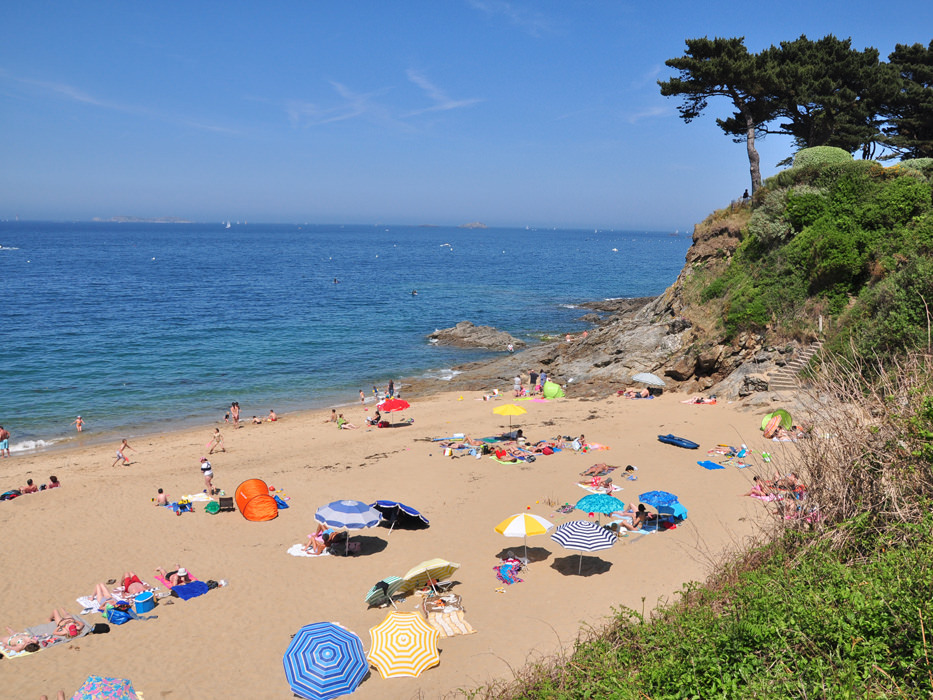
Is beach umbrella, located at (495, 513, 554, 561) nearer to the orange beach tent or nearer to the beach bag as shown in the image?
the orange beach tent

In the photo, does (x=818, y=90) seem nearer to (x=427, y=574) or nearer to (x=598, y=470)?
(x=598, y=470)

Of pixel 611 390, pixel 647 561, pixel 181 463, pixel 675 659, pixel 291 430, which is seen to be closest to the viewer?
pixel 675 659

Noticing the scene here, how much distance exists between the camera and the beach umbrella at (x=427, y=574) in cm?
1258

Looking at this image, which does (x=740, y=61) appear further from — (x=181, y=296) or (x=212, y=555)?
(x=181, y=296)

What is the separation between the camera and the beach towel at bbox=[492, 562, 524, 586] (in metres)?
13.4

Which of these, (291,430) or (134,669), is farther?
(291,430)

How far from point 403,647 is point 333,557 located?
15.6 feet

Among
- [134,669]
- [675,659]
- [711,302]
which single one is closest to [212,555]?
[134,669]

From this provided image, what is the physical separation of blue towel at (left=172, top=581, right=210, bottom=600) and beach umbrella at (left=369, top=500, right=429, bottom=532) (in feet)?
13.8

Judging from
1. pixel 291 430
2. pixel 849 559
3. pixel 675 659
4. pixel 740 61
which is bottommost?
pixel 291 430

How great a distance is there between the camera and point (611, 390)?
97.6 ft

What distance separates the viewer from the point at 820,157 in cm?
2788

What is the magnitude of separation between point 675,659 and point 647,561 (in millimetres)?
7080

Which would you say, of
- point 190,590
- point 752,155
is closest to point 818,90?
point 752,155
